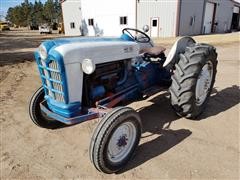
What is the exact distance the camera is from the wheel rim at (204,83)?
3.95m

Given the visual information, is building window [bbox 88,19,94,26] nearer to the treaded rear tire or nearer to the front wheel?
the treaded rear tire

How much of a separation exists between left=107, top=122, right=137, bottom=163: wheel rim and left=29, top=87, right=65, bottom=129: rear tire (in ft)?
4.67

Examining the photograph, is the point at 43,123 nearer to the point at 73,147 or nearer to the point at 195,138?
the point at 73,147

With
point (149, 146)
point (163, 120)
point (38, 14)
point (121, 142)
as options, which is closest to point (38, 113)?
point (121, 142)

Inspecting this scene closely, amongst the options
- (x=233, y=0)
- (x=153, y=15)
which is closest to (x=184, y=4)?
(x=153, y=15)

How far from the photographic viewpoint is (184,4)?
20.5m

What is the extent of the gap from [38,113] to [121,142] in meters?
1.48

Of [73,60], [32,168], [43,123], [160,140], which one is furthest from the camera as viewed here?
[43,123]

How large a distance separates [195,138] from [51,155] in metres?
2.07

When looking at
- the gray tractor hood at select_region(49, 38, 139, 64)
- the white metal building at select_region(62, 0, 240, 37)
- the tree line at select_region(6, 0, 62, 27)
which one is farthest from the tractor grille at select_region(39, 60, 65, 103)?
the tree line at select_region(6, 0, 62, 27)

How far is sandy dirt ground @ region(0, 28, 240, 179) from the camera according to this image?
9.04ft

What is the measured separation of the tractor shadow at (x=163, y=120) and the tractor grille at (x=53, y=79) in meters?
1.23

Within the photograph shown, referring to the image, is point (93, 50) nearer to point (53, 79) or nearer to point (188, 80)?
point (53, 79)

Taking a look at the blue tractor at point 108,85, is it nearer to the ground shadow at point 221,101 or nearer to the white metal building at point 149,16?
the ground shadow at point 221,101
